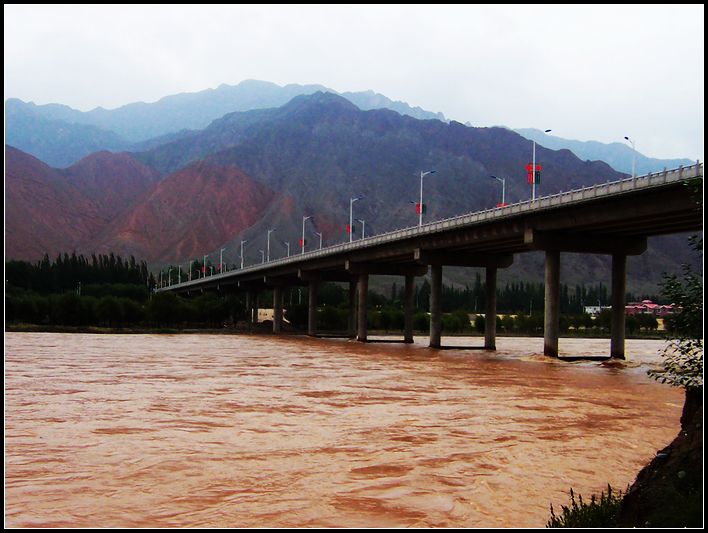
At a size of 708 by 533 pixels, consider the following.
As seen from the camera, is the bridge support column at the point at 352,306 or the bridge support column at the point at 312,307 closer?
the bridge support column at the point at 312,307

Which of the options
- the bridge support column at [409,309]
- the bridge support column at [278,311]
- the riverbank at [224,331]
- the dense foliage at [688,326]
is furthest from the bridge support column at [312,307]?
the dense foliage at [688,326]

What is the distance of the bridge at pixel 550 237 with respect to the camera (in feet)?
176

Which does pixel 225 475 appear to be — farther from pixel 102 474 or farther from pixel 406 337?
pixel 406 337

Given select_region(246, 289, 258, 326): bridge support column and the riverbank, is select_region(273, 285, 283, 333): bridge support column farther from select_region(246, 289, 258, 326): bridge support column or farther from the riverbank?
select_region(246, 289, 258, 326): bridge support column

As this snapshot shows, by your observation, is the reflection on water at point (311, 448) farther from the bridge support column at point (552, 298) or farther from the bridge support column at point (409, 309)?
the bridge support column at point (409, 309)

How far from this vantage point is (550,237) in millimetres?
66750

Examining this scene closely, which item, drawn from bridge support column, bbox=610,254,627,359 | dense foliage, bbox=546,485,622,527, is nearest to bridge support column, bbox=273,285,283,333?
bridge support column, bbox=610,254,627,359

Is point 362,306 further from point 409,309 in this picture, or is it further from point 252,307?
point 252,307

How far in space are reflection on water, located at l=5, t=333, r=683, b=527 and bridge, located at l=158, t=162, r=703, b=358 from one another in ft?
39.9

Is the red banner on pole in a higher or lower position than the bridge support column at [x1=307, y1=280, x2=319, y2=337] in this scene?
higher

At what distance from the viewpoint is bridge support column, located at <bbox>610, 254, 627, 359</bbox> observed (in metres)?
70.9

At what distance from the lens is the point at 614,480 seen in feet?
57.2

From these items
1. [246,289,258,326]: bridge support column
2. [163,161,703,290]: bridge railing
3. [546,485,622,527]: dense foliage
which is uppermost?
[163,161,703,290]: bridge railing

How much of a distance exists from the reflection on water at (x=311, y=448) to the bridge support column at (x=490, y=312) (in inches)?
1870
